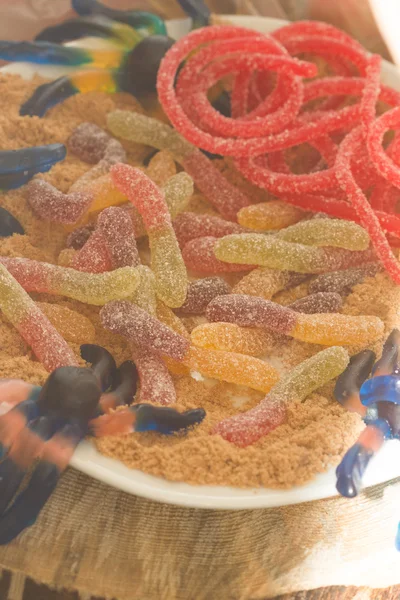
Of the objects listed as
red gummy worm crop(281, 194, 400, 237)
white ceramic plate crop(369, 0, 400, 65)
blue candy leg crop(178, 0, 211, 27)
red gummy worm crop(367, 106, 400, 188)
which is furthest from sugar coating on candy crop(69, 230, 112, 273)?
white ceramic plate crop(369, 0, 400, 65)

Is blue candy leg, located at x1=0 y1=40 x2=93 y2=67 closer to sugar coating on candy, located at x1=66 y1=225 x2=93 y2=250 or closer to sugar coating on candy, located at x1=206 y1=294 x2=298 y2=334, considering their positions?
sugar coating on candy, located at x1=66 y1=225 x2=93 y2=250

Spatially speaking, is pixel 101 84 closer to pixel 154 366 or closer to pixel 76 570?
pixel 154 366

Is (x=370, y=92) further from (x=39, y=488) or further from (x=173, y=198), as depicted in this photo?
(x=39, y=488)

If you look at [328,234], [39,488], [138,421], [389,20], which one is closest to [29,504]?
[39,488]

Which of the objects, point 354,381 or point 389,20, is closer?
point 354,381

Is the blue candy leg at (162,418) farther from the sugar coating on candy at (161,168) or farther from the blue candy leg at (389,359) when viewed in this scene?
the sugar coating on candy at (161,168)
